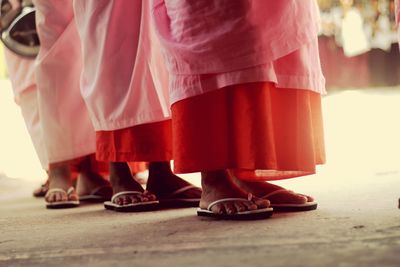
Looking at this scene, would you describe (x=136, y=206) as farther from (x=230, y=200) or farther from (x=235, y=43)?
(x=235, y=43)

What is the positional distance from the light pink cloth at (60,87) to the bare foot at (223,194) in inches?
35.9

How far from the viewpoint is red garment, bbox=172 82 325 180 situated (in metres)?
1.54

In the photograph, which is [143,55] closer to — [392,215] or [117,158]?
[117,158]

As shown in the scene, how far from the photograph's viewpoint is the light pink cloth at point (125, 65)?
198 cm

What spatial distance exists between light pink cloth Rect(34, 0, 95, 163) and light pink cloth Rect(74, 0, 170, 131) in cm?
44

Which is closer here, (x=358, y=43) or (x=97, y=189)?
(x=97, y=189)

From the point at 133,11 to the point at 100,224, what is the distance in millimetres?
678

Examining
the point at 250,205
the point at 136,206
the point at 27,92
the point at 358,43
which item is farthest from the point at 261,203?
the point at 358,43

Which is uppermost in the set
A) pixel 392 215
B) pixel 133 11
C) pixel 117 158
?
pixel 133 11

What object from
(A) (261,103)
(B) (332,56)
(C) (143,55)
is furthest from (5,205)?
(B) (332,56)

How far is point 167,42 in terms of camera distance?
1655 millimetres

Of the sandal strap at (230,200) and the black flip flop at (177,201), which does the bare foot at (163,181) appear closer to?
the black flip flop at (177,201)

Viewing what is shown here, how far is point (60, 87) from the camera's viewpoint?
2432 mm

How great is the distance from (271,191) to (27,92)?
50.5 inches
